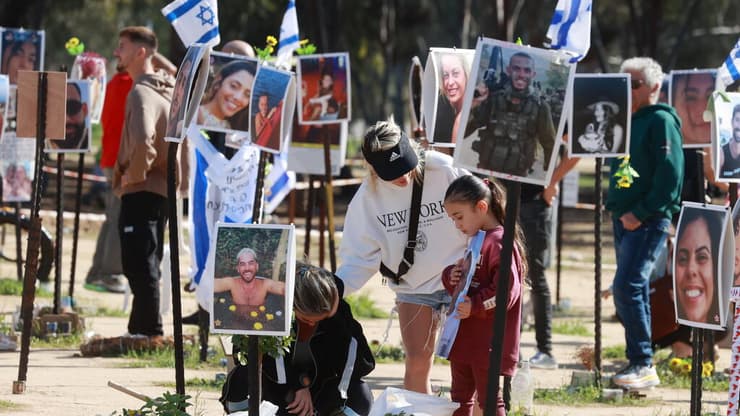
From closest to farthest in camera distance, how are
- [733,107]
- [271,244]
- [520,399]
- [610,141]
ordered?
[271,244] → [733,107] → [520,399] → [610,141]

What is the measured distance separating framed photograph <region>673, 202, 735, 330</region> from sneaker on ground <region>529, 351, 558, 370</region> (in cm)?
327

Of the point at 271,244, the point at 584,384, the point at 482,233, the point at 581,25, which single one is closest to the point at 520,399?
the point at 584,384

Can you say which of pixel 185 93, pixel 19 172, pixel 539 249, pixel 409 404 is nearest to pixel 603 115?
pixel 539 249

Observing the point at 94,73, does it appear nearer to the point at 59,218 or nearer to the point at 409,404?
the point at 59,218

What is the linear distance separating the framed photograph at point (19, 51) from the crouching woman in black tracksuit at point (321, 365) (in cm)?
764

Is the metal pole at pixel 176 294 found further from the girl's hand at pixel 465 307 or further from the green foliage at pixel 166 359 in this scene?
the green foliage at pixel 166 359

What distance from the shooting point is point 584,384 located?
819cm

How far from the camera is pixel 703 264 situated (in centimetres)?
580

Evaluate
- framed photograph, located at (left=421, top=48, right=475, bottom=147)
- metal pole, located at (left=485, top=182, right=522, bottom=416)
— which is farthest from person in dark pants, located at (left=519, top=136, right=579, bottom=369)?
metal pole, located at (left=485, top=182, right=522, bottom=416)

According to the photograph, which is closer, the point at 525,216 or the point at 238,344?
the point at 238,344

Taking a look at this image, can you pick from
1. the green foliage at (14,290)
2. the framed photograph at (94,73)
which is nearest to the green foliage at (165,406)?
the framed photograph at (94,73)

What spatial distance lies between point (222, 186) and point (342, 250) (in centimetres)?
247

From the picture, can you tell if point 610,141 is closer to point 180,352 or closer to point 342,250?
point 342,250

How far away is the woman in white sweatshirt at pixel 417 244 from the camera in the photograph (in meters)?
6.45
